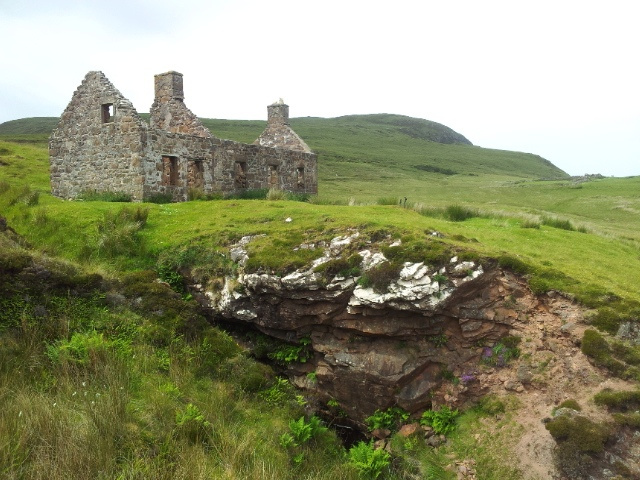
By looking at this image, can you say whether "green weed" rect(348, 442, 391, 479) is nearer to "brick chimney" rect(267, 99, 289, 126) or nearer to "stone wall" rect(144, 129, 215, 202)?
"stone wall" rect(144, 129, 215, 202)

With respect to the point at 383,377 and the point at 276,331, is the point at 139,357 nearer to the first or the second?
the point at 276,331

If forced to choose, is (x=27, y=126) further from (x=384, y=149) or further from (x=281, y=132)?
(x=281, y=132)

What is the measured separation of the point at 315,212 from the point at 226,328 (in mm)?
4435

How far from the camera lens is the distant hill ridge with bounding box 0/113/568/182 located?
288ft

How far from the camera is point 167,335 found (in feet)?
31.8

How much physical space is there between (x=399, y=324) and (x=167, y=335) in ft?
14.7

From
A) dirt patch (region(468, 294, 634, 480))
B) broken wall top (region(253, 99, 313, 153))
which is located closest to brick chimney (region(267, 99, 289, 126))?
broken wall top (region(253, 99, 313, 153))

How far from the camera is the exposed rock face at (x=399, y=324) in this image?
986 centimetres

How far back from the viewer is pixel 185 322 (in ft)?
33.5

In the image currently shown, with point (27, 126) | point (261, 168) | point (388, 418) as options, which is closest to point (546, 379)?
point (388, 418)

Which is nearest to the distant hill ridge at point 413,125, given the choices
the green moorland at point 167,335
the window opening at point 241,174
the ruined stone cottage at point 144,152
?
the ruined stone cottage at point 144,152

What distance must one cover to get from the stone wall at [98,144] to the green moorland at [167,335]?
2936 mm

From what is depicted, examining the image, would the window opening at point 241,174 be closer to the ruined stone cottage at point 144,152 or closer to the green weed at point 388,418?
the ruined stone cottage at point 144,152

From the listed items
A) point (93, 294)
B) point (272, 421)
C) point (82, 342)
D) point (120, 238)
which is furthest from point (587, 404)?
point (120, 238)
